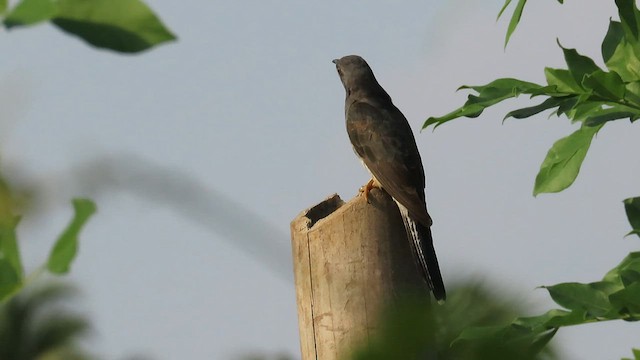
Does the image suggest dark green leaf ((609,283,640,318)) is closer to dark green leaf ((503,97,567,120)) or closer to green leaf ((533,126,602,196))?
green leaf ((533,126,602,196))

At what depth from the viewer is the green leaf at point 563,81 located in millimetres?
3881

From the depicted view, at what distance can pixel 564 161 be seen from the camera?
4031 millimetres

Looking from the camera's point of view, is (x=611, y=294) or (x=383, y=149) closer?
(x=611, y=294)

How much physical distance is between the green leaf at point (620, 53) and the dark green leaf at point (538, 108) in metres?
0.25

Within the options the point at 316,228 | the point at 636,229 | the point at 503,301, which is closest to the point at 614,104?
the point at 636,229

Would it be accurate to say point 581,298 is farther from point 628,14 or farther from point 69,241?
point 69,241

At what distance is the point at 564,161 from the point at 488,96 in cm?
45

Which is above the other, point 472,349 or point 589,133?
point 589,133

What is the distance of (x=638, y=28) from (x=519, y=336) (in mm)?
1339

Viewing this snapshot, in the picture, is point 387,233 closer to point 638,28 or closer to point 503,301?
point 638,28

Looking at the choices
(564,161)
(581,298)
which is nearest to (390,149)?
(564,161)

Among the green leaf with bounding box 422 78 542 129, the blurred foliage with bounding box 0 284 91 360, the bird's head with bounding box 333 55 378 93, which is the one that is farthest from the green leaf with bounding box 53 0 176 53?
the blurred foliage with bounding box 0 284 91 360

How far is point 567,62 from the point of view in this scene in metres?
3.91

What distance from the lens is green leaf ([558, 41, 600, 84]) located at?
3.88 m
